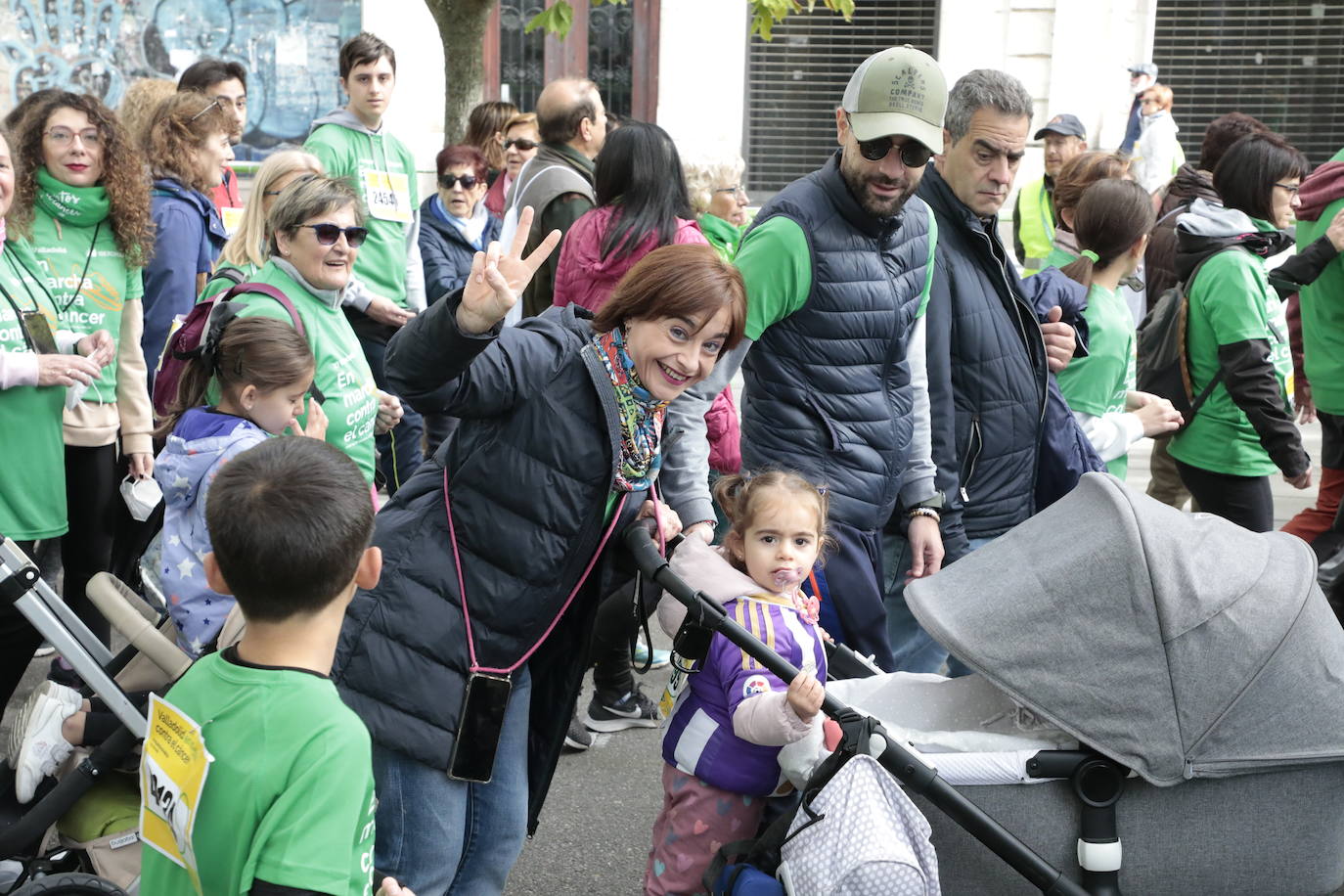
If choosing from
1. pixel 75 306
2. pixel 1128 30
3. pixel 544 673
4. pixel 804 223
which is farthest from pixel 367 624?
pixel 1128 30

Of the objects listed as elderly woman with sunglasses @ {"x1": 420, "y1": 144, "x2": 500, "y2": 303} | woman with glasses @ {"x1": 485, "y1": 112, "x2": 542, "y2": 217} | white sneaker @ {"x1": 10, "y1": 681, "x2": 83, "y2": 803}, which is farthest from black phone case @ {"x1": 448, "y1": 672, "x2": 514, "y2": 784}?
woman with glasses @ {"x1": 485, "y1": 112, "x2": 542, "y2": 217}

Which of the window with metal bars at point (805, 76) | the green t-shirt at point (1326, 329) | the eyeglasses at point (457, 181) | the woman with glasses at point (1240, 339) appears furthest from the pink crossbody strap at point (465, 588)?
the window with metal bars at point (805, 76)

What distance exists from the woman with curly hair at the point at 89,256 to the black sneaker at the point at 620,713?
5.55ft

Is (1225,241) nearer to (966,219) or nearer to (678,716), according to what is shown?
(966,219)

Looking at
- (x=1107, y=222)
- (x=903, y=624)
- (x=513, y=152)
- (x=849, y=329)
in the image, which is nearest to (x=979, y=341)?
(x=849, y=329)

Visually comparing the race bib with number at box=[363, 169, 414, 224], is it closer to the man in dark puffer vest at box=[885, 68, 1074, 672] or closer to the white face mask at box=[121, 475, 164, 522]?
the white face mask at box=[121, 475, 164, 522]

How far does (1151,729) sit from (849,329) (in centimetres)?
124

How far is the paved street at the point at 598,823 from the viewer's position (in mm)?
3938

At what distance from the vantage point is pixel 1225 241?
5168 millimetres

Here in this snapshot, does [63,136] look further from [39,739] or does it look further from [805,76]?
[805,76]

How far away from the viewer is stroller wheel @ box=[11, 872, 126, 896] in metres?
2.98

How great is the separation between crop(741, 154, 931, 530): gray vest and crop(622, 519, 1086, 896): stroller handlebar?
821 mm

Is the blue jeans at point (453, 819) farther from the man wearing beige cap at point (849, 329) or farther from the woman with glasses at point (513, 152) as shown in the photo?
the woman with glasses at point (513, 152)

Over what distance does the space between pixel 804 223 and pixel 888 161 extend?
247 millimetres
